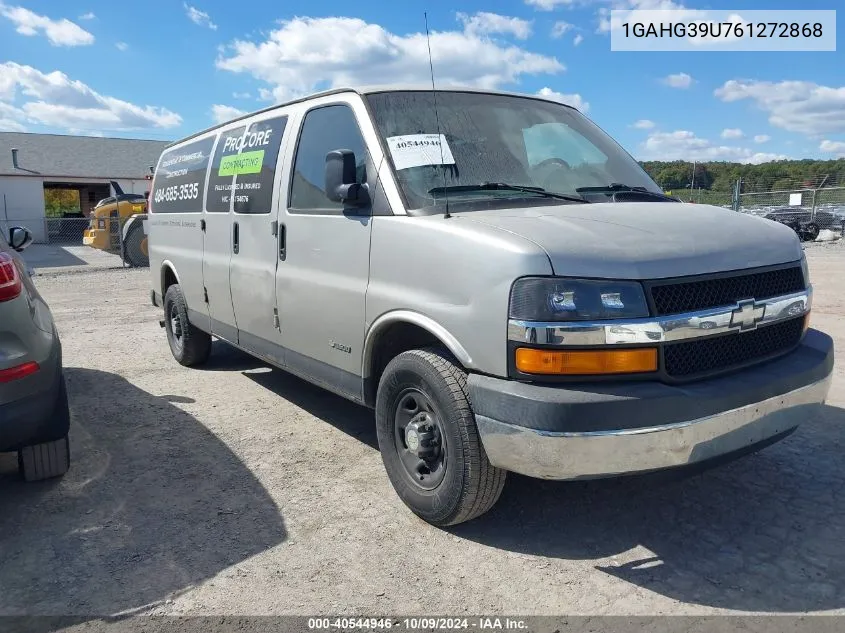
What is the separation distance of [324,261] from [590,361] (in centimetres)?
185

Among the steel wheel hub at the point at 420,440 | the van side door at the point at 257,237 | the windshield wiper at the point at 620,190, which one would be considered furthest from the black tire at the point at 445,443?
the van side door at the point at 257,237

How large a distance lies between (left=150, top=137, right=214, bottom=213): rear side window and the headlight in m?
3.94

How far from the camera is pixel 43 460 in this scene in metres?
3.97

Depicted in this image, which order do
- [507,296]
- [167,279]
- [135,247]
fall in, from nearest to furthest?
[507,296]
[167,279]
[135,247]

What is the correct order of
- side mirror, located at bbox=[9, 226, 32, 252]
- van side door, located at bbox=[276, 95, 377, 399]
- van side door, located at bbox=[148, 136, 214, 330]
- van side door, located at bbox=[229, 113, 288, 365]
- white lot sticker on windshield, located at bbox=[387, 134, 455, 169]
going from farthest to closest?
van side door, located at bbox=[148, 136, 214, 330], side mirror, located at bbox=[9, 226, 32, 252], van side door, located at bbox=[229, 113, 288, 365], van side door, located at bbox=[276, 95, 377, 399], white lot sticker on windshield, located at bbox=[387, 134, 455, 169]

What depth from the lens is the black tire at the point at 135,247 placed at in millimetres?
18566

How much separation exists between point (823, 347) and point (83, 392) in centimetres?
549

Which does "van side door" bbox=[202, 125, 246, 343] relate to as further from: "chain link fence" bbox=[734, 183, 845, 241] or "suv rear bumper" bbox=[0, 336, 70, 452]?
"chain link fence" bbox=[734, 183, 845, 241]

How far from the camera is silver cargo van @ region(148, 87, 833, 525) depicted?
2.79 meters

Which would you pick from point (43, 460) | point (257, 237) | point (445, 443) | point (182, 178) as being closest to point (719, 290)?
point (445, 443)

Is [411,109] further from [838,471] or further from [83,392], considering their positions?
[83,392]

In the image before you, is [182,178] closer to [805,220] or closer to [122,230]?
[122,230]

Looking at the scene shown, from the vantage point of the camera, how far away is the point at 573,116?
4.69m

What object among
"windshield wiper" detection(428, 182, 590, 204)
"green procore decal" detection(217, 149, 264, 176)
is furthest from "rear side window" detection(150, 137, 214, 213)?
"windshield wiper" detection(428, 182, 590, 204)
